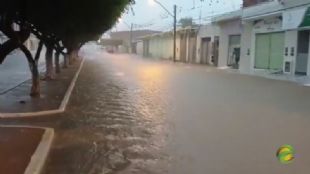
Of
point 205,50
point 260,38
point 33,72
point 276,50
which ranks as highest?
point 260,38

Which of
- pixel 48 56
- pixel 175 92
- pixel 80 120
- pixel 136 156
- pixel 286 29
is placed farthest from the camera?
pixel 286 29

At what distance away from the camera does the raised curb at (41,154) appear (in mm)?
6902

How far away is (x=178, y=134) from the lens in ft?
33.2

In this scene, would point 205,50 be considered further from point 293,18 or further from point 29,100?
point 29,100

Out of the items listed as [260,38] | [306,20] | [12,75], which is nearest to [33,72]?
[12,75]

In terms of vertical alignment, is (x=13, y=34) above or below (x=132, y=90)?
above

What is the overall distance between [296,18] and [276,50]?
4651mm

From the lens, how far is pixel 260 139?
9508 millimetres

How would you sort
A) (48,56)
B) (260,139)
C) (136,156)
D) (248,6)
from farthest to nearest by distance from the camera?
1. (248,6)
2. (48,56)
3. (260,139)
4. (136,156)

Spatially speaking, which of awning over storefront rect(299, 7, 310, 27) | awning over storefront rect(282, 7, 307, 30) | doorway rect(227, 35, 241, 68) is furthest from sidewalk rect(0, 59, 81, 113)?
doorway rect(227, 35, 241, 68)

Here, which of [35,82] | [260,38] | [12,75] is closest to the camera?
[35,82]

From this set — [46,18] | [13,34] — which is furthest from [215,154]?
[13,34]

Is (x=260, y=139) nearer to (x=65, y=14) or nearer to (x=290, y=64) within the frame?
(x=65, y=14)

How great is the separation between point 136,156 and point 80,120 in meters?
4.17
